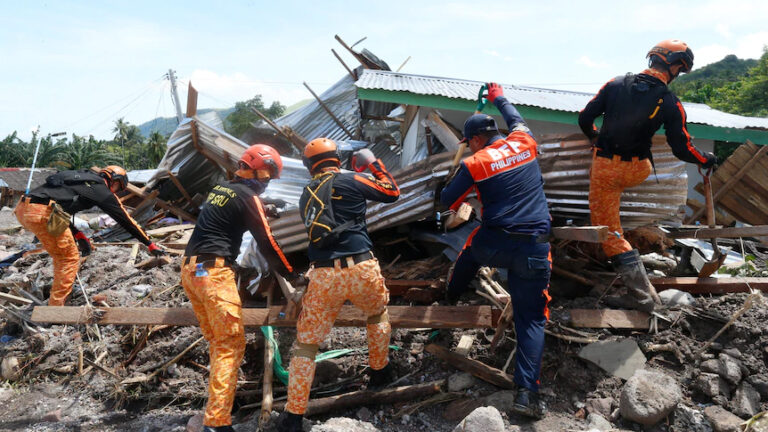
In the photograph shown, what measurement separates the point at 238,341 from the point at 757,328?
4233 mm

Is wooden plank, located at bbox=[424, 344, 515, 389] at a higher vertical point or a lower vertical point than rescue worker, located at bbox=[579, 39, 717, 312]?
lower

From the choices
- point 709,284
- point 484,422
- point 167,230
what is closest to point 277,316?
point 484,422

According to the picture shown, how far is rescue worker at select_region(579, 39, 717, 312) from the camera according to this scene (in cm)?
381

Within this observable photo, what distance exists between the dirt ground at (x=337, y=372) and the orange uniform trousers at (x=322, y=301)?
19.1 inches

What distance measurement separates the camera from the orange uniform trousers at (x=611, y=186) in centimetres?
398

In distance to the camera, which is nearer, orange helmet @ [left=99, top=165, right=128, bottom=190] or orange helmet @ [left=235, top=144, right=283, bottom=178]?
orange helmet @ [left=235, top=144, right=283, bottom=178]

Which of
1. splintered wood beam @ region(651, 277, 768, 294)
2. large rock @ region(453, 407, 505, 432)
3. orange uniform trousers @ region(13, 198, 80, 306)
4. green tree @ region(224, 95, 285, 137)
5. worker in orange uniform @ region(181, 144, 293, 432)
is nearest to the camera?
large rock @ region(453, 407, 505, 432)

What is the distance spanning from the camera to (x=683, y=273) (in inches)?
198

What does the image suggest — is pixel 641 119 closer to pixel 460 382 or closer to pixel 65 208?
pixel 460 382

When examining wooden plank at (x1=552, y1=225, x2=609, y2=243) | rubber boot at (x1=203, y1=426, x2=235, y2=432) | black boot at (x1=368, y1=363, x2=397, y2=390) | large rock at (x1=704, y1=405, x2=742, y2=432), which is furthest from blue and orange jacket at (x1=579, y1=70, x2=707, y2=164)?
rubber boot at (x1=203, y1=426, x2=235, y2=432)

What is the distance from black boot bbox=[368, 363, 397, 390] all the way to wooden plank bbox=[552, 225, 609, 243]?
1885 mm

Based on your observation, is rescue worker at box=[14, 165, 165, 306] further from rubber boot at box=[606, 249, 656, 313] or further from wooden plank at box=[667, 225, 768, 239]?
wooden plank at box=[667, 225, 768, 239]

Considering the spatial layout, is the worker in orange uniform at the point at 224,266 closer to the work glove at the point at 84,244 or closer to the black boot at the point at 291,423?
the black boot at the point at 291,423

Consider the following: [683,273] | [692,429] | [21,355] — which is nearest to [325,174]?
[692,429]
